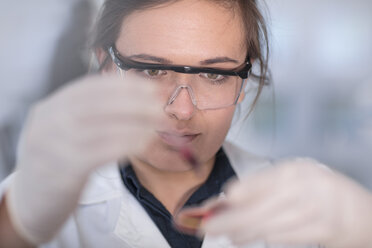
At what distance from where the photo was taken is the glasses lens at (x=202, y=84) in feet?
2.99

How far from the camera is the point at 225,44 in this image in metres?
0.92

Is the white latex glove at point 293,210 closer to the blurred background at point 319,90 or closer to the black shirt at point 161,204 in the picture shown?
the black shirt at point 161,204

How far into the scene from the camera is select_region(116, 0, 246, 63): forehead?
34.5 inches

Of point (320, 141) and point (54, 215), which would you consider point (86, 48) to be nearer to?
point (54, 215)

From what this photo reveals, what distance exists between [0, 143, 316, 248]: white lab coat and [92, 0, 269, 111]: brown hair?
0.37 meters

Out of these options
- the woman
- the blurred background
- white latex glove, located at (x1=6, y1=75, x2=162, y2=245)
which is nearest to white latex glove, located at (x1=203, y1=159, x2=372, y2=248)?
the woman

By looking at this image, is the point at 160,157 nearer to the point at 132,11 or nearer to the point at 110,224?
the point at 110,224

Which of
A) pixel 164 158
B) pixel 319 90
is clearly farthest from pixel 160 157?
pixel 319 90

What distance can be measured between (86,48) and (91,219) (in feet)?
1.84

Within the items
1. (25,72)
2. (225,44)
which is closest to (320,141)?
(225,44)

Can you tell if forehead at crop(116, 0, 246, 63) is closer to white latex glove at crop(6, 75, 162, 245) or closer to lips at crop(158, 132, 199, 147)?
lips at crop(158, 132, 199, 147)

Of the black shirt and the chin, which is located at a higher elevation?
the chin

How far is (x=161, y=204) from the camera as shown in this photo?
3.46ft

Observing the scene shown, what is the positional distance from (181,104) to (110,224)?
0.40m
